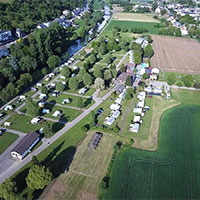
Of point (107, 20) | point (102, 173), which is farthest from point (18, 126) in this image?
point (107, 20)

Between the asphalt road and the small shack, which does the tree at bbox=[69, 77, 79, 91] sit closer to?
the asphalt road

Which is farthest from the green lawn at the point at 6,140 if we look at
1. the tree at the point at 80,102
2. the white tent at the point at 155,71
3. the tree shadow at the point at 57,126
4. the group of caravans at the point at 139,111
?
the white tent at the point at 155,71

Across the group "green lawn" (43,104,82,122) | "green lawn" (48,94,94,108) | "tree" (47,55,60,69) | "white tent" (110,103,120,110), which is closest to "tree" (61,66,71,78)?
"tree" (47,55,60,69)

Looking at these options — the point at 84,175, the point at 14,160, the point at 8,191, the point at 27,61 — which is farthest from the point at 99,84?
the point at 8,191

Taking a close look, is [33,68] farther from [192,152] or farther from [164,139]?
[192,152]

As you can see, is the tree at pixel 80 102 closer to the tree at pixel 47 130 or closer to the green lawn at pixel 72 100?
the green lawn at pixel 72 100

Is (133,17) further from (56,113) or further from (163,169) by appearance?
(163,169)
